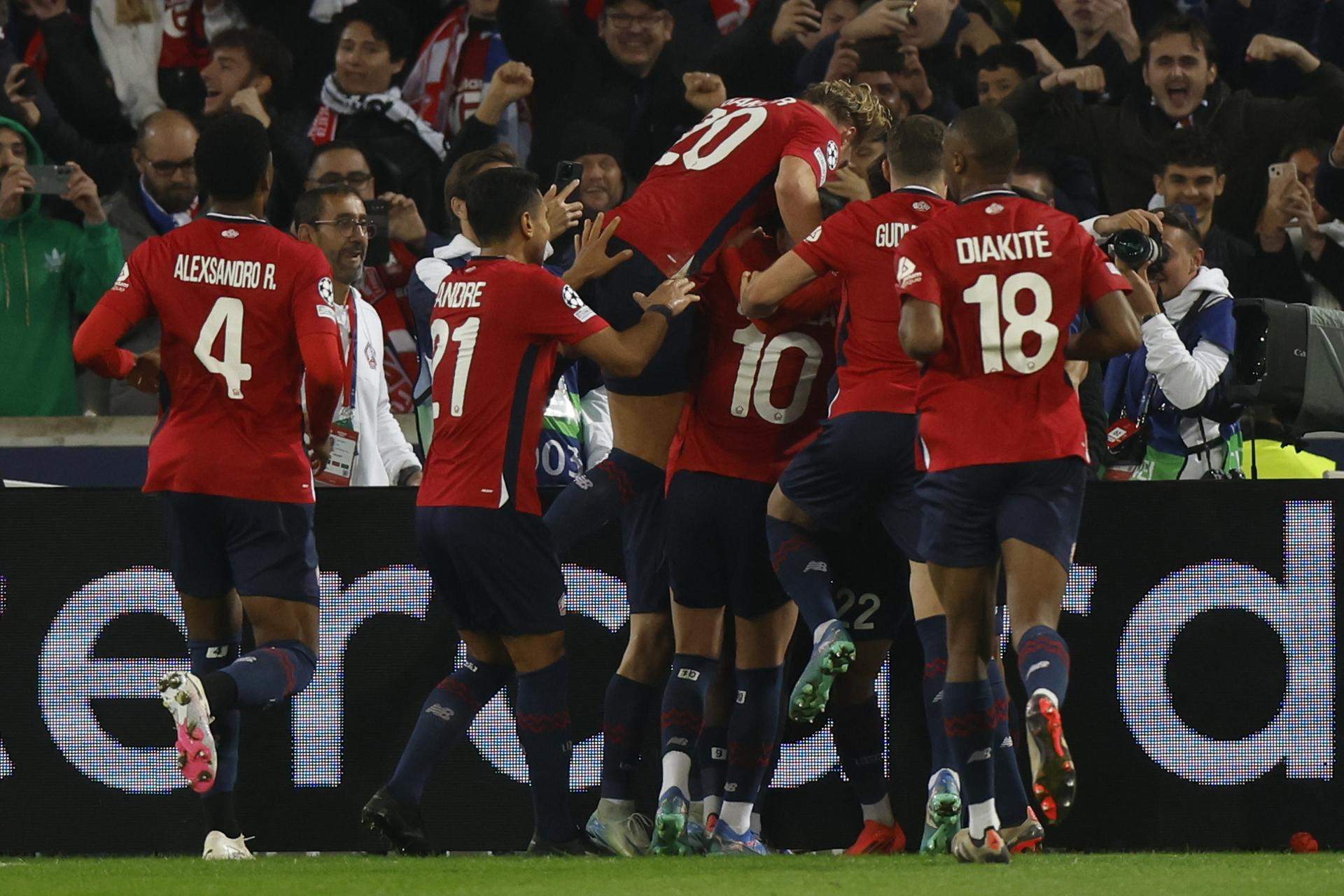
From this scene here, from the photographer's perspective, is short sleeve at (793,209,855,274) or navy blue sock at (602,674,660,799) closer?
short sleeve at (793,209,855,274)

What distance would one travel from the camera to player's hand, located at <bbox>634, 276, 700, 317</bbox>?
244 inches

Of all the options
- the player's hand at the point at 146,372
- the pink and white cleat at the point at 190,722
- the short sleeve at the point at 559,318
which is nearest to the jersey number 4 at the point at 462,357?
the short sleeve at the point at 559,318

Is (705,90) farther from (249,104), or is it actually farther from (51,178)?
(51,178)

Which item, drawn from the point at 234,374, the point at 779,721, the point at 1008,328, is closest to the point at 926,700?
the point at 779,721

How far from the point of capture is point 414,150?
10.6m

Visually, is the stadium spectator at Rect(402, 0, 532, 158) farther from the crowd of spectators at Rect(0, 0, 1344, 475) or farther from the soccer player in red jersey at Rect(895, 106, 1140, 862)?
the soccer player in red jersey at Rect(895, 106, 1140, 862)

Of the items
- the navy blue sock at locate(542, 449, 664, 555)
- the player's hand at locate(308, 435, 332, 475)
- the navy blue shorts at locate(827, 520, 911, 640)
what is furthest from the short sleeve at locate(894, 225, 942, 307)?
the player's hand at locate(308, 435, 332, 475)

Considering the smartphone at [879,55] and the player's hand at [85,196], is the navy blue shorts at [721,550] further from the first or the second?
the smartphone at [879,55]

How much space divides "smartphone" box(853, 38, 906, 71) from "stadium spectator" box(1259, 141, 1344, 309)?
2.06 meters

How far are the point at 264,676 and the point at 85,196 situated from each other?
13.1ft

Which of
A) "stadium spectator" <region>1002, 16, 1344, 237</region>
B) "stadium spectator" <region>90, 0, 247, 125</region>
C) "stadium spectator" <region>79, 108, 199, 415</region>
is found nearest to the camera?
"stadium spectator" <region>79, 108, 199, 415</region>

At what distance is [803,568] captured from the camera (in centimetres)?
609

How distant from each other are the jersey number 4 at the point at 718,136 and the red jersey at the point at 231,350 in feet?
4.72

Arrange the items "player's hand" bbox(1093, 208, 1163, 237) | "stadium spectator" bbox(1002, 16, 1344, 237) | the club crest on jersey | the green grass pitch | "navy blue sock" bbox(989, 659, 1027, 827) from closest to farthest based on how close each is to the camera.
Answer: the green grass pitch → the club crest on jersey → "navy blue sock" bbox(989, 659, 1027, 827) → "player's hand" bbox(1093, 208, 1163, 237) → "stadium spectator" bbox(1002, 16, 1344, 237)
